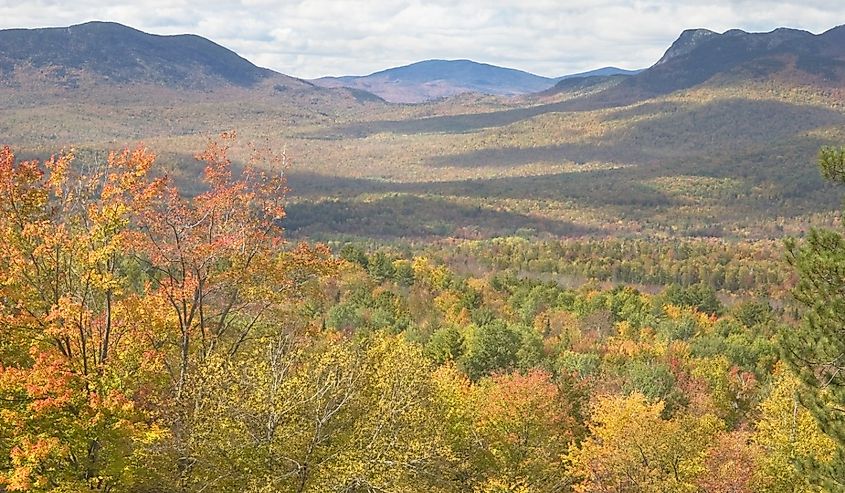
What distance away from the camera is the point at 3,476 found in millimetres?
17719

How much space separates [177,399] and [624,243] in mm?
175243

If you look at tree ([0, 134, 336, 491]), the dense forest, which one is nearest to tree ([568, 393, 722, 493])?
the dense forest

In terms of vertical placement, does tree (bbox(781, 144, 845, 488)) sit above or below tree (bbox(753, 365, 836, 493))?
above

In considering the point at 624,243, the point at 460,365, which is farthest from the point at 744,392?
the point at 624,243

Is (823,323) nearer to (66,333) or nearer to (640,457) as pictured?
(640,457)

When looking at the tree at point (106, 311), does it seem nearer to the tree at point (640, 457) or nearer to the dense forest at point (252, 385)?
the dense forest at point (252, 385)

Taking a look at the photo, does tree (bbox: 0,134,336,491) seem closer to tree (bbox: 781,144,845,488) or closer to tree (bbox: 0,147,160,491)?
tree (bbox: 0,147,160,491)

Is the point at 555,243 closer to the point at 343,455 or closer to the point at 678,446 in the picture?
the point at 678,446

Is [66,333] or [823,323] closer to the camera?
[66,333]

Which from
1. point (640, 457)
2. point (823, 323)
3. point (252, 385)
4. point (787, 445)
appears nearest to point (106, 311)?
point (252, 385)

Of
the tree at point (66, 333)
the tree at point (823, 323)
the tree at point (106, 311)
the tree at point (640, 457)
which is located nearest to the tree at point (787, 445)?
the tree at point (640, 457)

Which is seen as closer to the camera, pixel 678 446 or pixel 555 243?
pixel 678 446

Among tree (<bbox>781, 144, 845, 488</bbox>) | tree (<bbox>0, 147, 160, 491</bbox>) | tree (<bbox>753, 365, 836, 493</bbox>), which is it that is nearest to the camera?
tree (<bbox>0, 147, 160, 491</bbox>)

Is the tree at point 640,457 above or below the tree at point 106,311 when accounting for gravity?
below
